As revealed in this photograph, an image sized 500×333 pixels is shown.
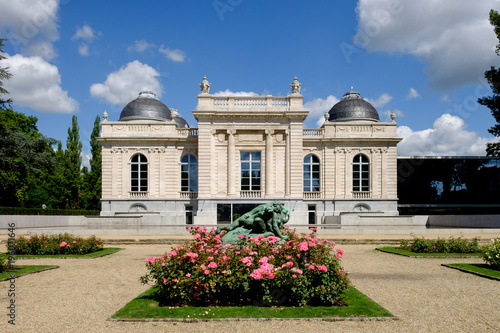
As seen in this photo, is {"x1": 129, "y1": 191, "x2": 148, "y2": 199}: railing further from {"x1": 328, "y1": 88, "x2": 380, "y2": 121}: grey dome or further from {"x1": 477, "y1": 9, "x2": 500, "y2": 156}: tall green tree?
{"x1": 477, "y1": 9, "x2": 500, "y2": 156}: tall green tree

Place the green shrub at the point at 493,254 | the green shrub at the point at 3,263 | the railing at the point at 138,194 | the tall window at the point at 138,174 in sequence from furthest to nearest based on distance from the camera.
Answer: the tall window at the point at 138,174
the railing at the point at 138,194
the green shrub at the point at 493,254
the green shrub at the point at 3,263

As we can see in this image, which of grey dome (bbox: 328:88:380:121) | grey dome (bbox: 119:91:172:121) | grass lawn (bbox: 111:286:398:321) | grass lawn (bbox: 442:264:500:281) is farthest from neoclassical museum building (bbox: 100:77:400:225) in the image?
grass lawn (bbox: 111:286:398:321)

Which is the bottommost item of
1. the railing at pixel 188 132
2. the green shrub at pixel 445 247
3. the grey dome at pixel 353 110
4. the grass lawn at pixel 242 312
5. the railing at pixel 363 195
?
the green shrub at pixel 445 247

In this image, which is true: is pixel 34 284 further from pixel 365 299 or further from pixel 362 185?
pixel 362 185

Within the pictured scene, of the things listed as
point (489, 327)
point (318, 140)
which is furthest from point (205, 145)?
point (489, 327)

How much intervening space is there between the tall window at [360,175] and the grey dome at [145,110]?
2177 centimetres

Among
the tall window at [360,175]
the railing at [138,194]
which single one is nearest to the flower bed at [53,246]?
the railing at [138,194]

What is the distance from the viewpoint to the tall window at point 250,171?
37438 millimetres

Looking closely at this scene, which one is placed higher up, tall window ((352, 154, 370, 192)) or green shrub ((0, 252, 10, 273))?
tall window ((352, 154, 370, 192))

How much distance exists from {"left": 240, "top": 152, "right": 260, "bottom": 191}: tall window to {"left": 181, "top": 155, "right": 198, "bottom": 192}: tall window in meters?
5.30

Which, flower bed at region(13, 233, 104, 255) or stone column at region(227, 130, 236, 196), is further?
stone column at region(227, 130, 236, 196)

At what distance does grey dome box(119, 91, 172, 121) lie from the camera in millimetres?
43844

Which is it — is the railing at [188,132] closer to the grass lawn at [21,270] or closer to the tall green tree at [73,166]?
the tall green tree at [73,166]

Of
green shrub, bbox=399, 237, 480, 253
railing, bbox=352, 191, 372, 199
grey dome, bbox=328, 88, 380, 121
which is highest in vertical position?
grey dome, bbox=328, 88, 380, 121
